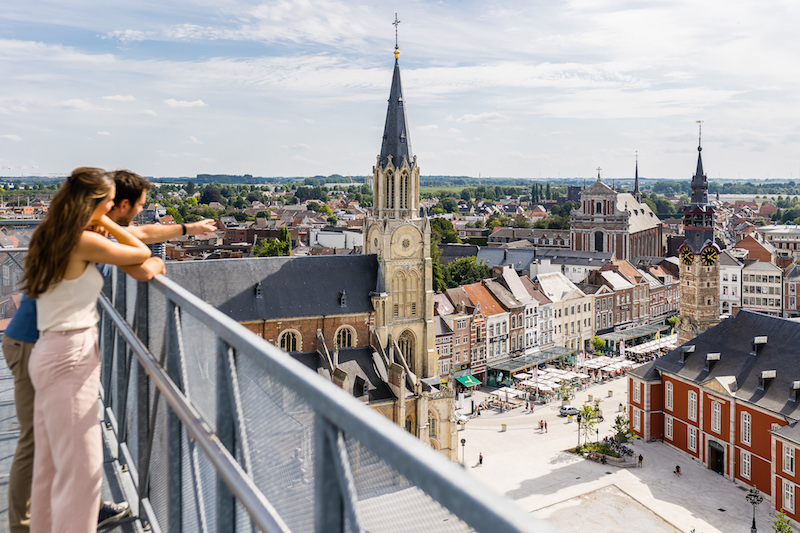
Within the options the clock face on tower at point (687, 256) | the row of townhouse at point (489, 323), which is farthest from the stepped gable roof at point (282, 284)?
the clock face on tower at point (687, 256)

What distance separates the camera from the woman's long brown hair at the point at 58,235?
3584mm

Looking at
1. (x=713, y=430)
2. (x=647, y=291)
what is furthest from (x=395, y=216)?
(x=647, y=291)

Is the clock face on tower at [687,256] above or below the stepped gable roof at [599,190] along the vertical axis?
below

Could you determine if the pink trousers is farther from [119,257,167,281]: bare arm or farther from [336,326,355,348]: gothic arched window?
[336,326,355,348]: gothic arched window

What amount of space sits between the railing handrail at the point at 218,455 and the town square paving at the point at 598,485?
75.3 ft

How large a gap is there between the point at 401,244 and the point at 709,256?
895 inches

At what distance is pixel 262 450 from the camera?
3055 mm

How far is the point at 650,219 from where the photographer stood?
93.9 m

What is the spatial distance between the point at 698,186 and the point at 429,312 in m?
26.7

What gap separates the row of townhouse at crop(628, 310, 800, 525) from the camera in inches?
1153

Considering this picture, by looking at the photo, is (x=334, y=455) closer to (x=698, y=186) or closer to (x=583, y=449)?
(x=583, y=449)

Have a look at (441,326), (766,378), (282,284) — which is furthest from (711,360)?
(282,284)

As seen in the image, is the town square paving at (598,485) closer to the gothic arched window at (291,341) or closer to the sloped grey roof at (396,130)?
the gothic arched window at (291,341)

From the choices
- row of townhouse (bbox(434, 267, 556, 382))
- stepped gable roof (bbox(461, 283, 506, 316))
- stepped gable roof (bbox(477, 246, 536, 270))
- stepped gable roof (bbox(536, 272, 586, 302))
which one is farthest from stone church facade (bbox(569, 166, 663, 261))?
stepped gable roof (bbox(461, 283, 506, 316))
